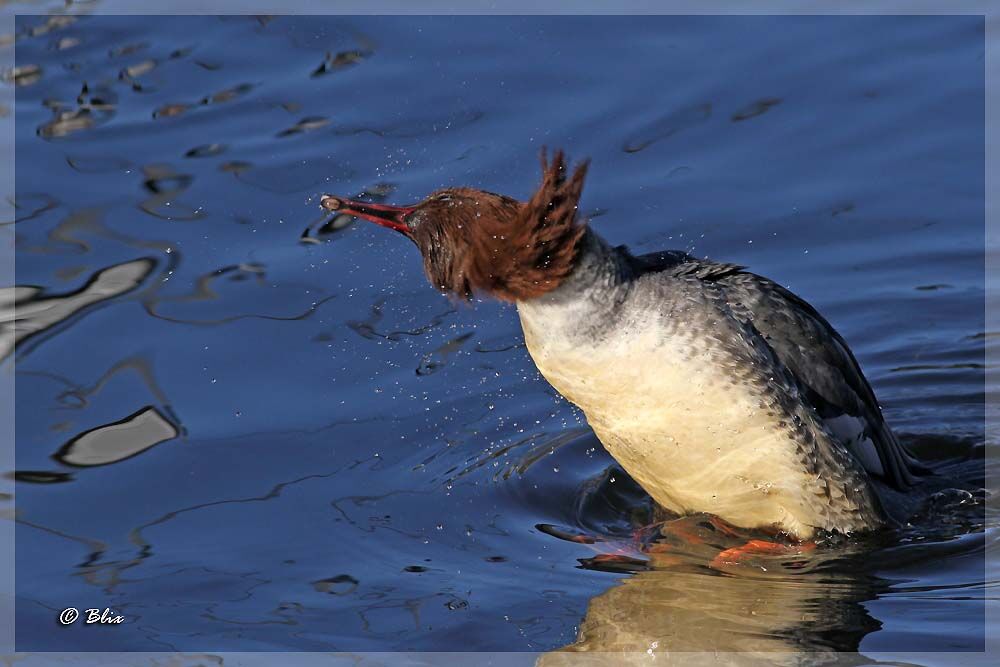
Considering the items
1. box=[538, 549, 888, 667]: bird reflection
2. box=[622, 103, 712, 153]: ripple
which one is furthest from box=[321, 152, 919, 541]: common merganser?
box=[622, 103, 712, 153]: ripple

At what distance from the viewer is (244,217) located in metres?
8.10

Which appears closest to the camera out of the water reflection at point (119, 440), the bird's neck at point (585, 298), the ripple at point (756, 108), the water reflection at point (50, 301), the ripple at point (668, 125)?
the bird's neck at point (585, 298)

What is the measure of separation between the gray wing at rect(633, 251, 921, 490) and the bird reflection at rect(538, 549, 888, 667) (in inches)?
21.9

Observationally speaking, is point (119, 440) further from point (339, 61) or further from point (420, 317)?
point (339, 61)

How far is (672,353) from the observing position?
5293 millimetres

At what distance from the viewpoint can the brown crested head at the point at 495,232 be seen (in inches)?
203

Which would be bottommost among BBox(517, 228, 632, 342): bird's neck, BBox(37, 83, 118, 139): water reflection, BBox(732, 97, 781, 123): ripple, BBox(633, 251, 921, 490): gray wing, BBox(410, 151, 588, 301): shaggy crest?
BBox(633, 251, 921, 490): gray wing

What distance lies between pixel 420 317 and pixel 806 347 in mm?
2263

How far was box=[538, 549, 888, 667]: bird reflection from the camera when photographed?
5004mm

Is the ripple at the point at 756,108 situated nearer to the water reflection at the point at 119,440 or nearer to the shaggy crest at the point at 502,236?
the shaggy crest at the point at 502,236

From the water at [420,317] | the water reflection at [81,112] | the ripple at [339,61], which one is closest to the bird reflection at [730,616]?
the water at [420,317]

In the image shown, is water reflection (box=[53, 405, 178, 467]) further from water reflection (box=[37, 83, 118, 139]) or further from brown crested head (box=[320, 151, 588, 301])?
water reflection (box=[37, 83, 118, 139])

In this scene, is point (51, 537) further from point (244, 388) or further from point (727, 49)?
point (727, 49)
